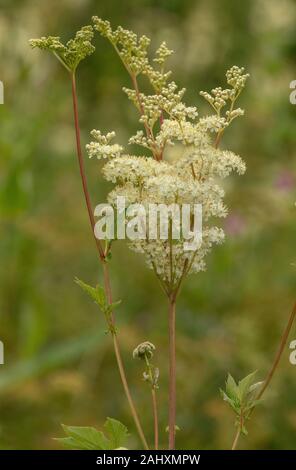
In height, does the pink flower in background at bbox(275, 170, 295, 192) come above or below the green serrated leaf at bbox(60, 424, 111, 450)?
above

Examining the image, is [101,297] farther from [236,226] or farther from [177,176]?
[236,226]

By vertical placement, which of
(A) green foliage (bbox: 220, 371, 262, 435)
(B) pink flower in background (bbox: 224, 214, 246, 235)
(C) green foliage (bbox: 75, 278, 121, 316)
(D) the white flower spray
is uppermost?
(B) pink flower in background (bbox: 224, 214, 246, 235)

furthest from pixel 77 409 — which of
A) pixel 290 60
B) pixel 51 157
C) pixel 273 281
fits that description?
pixel 290 60

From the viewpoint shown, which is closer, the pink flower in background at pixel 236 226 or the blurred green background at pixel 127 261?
the blurred green background at pixel 127 261

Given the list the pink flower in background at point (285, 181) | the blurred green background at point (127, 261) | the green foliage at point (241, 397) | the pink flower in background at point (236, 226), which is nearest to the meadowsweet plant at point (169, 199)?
the green foliage at point (241, 397)

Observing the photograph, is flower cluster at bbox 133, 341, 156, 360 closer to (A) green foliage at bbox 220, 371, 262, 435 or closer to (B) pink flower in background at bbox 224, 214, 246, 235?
(A) green foliage at bbox 220, 371, 262, 435

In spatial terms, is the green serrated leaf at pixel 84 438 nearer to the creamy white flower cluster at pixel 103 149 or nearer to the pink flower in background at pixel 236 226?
the creamy white flower cluster at pixel 103 149

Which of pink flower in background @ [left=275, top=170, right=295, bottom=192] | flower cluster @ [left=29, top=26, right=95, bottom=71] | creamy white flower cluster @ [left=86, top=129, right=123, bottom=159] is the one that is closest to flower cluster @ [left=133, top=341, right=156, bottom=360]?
creamy white flower cluster @ [left=86, top=129, right=123, bottom=159]

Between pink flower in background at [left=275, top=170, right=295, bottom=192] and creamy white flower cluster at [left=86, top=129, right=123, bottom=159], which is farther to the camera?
pink flower in background at [left=275, top=170, right=295, bottom=192]
